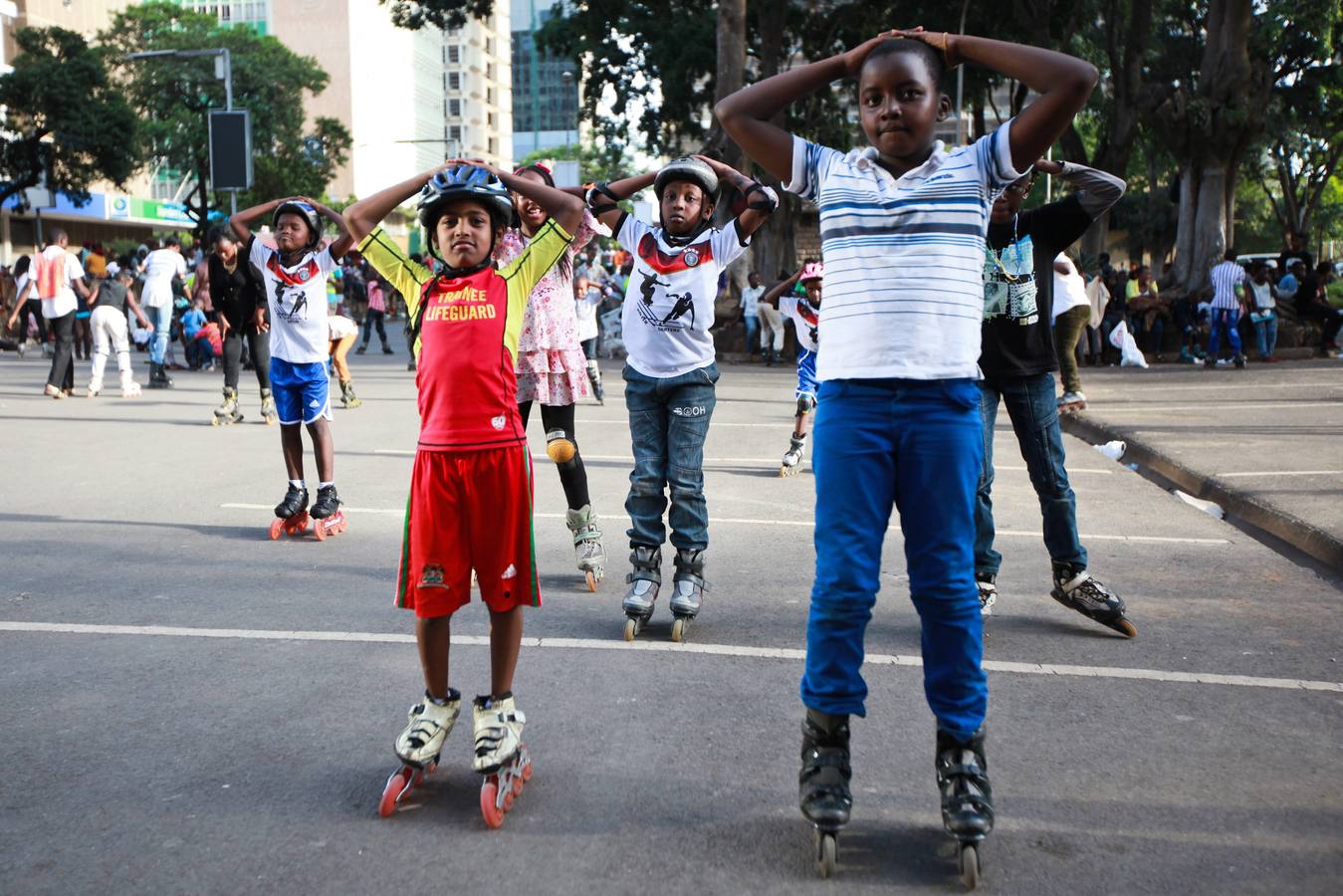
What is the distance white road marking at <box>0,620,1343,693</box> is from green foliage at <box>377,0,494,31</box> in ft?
82.0

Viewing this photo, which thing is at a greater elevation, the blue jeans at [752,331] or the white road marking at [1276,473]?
the blue jeans at [752,331]

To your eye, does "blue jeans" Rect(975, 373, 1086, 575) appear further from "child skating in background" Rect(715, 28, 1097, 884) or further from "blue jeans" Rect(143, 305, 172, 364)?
"blue jeans" Rect(143, 305, 172, 364)

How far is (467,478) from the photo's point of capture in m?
3.90

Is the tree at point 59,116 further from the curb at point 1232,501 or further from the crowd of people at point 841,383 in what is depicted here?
the crowd of people at point 841,383

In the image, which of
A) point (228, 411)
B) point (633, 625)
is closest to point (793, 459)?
point (633, 625)

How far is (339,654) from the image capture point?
5.37 meters

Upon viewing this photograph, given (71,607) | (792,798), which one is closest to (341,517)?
(71,607)

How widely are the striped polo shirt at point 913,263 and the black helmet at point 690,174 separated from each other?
2.04 meters

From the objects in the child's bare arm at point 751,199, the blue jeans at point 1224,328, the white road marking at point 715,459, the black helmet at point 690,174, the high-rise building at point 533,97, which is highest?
the high-rise building at point 533,97

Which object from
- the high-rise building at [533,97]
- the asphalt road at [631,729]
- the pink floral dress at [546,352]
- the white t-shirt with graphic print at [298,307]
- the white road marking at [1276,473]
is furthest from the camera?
the high-rise building at [533,97]

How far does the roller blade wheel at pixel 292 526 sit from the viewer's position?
8055 mm

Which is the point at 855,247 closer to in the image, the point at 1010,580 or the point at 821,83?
the point at 821,83

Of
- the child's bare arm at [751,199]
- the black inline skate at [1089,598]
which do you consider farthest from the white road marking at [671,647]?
the child's bare arm at [751,199]

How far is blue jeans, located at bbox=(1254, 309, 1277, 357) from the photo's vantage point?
24.6 metres
